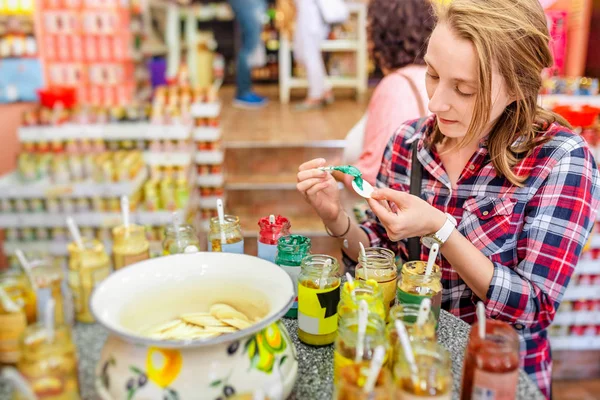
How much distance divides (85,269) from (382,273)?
618mm

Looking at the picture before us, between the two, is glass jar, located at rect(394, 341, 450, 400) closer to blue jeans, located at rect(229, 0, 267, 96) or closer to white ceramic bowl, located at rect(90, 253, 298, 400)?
white ceramic bowl, located at rect(90, 253, 298, 400)

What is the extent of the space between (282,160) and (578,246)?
365 centimetres

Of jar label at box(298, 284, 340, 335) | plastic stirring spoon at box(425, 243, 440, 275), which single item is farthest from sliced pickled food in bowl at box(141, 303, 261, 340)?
plastic stirring spoon at box(425, 243, 440, 275)

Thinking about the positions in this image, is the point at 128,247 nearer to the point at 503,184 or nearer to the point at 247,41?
the point at 503,184

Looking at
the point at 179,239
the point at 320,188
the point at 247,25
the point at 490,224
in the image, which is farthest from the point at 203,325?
the point at 247,25

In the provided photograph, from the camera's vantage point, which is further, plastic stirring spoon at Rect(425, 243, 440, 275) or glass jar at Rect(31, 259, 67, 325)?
plastic stirring spoon at Rect(425, 243, 440, 275)

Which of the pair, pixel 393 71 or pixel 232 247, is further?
pixel 393 71

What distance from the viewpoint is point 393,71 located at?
2.49 m

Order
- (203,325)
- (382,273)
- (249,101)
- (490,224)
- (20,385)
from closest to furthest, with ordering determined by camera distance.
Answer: (20,385) < (203,325) < (382,273) < (490,224) < (249,101)

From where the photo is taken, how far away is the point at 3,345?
897 mm

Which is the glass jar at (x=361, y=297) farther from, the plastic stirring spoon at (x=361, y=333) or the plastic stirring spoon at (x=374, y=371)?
the plastic stirring spoon at (x=374, y=371)

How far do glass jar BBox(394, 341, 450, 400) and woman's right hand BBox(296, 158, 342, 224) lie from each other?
66 cm

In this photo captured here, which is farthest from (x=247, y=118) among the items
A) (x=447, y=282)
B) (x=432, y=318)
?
(x=432, y=318)

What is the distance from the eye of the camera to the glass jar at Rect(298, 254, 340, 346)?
1093 millimetres
